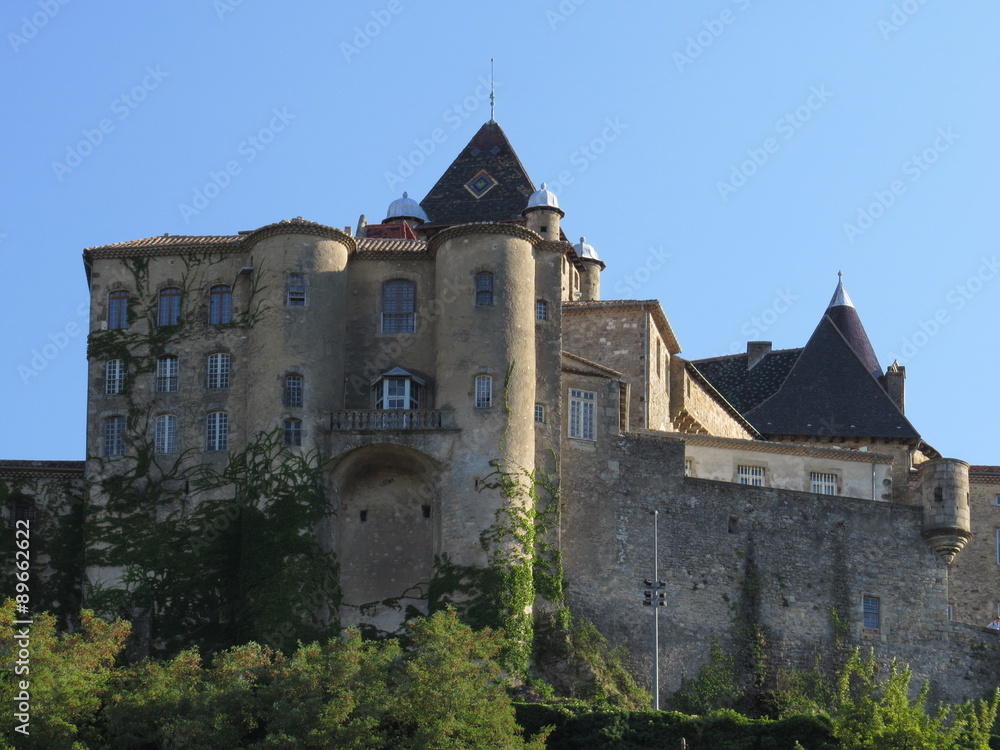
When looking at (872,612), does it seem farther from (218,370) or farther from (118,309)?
(118,309)

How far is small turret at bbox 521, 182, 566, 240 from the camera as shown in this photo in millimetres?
80438

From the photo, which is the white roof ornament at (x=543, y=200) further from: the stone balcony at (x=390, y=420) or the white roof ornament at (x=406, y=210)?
the stone balcony at (x=390, y=420)

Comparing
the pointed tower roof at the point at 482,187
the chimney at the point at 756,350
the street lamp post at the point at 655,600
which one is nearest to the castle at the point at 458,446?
the street lamp post at the point at 655,600

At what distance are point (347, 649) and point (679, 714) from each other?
9771 mm

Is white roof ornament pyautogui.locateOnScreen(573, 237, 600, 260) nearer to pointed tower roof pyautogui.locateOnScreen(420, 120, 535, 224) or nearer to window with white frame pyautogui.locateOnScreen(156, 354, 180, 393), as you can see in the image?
pointed tower roof pyautogui.locateOnScreen(420, 120, 535, 224)

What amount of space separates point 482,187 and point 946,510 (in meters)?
28.3

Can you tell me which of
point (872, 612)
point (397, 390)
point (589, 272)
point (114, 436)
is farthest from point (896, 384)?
point (114, 436)

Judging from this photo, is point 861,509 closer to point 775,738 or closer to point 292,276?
point 775,738

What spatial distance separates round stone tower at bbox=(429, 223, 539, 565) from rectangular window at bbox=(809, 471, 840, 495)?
1346 cm

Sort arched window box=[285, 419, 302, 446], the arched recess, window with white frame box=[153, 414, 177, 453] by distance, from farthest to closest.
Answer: window with white frame box=[153, 414, 177, 453]
arched window box=[285, 419, 302, 446]
the arched recess

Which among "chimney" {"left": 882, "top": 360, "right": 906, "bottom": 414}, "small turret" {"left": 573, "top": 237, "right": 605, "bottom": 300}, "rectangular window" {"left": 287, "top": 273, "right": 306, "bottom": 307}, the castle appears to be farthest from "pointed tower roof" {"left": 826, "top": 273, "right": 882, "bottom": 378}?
"rectangular window" {"left": 287, "top": 273, "right": 306, "bottom": 307}

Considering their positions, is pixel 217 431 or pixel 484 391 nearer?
pixel 484 391

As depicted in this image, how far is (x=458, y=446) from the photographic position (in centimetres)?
6288

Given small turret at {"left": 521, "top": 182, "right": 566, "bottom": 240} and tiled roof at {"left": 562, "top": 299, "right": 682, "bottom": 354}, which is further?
small turret at {"left": 521, "top": 182, "right": 566, "bottom": 240}
